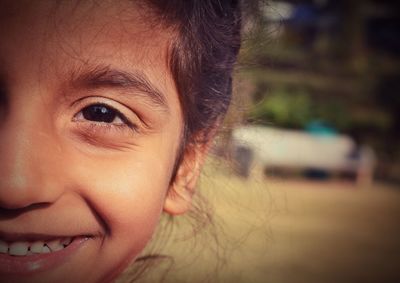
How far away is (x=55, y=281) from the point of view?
749mm

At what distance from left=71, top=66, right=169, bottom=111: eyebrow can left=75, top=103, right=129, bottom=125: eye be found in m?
0.04

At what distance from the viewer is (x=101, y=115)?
2.53ft

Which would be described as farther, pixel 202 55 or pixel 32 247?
pixel 202 55

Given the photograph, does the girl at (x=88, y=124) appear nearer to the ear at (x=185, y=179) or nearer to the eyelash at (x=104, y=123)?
the eyelash at (x=104, y=123)

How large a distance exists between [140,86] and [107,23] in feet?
0.40

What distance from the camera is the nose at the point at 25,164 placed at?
25.4 inches

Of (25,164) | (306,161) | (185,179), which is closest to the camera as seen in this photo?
(25,164)

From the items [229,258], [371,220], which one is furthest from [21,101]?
[371,220]

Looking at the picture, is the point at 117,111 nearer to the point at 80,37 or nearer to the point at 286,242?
the point at 80,37

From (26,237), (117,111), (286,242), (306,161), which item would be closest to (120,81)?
(117,111)

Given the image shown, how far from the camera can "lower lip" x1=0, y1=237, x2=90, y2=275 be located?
710 millimetres

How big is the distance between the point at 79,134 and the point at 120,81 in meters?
0.12

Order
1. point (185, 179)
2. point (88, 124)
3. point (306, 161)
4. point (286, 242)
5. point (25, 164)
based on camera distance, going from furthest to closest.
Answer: point (306, 161) < point (286, 242) < point (185, 179) < point (88, 124) < point (25, 164)

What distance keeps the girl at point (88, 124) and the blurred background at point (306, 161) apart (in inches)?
15.4
